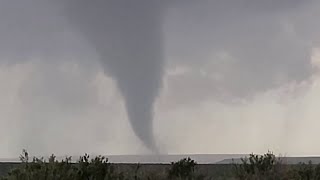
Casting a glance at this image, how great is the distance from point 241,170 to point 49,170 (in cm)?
1676

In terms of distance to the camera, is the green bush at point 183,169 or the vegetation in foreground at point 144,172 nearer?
the vegetation in foreground at point 144,172

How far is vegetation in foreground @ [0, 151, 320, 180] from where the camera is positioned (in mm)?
26047

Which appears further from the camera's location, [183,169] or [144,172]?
[183,169]

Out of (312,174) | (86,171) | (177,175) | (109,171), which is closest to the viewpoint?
(86,171)

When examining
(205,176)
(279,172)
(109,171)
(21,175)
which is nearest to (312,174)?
(279,172)

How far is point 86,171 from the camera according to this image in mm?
30266

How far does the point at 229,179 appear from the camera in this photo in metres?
37.8

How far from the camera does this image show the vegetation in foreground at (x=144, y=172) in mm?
26047

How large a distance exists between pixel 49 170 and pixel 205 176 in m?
17.1

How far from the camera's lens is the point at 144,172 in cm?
3822

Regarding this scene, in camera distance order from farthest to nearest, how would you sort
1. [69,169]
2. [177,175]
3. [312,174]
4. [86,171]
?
[177,175] < [312,174] < [86,171] < [69,169]

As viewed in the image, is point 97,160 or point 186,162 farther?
point 186,162

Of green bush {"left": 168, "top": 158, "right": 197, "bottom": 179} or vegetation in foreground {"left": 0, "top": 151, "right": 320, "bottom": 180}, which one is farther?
green bush {"left": 168, "top": 158, "right": 197, "bottom": 179}

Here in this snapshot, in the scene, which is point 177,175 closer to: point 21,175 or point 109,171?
point 109,171
